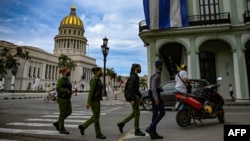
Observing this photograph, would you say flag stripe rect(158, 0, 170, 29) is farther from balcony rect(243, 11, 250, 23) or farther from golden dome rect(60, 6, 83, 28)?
golden dome rect(60, 6, 83, 28)

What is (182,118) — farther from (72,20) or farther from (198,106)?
(72,20)

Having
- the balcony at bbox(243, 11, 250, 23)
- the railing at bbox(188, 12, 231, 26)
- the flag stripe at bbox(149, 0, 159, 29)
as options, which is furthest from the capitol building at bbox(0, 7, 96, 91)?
the balcony at bbox(243, 11, 250, 23)

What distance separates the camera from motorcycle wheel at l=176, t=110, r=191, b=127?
6895 mm

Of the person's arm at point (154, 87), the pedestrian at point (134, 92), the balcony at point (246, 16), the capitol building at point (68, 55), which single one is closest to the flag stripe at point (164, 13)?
the balcony at point (246, 16)

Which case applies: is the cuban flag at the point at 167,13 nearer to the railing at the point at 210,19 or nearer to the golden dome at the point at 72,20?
the railing at the point at 210,19

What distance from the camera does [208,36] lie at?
1889 cm

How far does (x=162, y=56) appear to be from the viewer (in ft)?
74.5

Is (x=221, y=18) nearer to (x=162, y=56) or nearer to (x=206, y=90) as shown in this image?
(x=162, y=56)

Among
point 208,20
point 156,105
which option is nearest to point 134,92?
point 156,105

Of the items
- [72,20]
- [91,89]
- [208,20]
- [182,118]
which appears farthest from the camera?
[72,20]

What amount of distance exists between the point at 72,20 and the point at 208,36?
105545mm

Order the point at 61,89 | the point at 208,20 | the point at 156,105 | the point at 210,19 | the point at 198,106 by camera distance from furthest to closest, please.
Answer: the point at 210,19, the point at 208,20, the point at 198,106, the point at 61,89, the point at 156,105

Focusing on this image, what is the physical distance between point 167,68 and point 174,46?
4476mm

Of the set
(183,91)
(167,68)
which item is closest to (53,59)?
(167,68)
